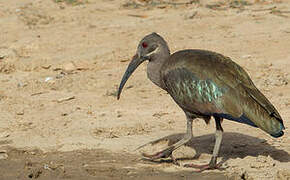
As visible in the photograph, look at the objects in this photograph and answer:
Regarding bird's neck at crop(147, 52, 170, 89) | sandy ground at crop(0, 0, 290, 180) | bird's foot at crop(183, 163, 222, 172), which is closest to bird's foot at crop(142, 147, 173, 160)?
sandy ground at crop(0, 0, 290, 180)

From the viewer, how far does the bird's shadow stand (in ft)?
24.9

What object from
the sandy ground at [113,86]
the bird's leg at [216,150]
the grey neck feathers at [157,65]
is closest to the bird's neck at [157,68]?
the grey neck feathers at [157,65]

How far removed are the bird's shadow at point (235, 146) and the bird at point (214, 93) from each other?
1.93 ft

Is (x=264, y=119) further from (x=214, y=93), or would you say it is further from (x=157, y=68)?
(x=157, y=68)

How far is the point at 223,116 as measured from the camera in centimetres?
675

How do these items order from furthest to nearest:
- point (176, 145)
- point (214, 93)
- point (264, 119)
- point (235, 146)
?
point (235, 146) < point (176, 145) < point (214, 93) < point (264, 119)

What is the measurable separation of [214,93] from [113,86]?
3.91 meters

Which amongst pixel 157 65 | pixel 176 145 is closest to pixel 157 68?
pixel 157 65

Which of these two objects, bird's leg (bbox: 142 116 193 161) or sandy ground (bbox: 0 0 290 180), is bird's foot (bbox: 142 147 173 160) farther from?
sandy ground (bbox: 0 0 290 180)

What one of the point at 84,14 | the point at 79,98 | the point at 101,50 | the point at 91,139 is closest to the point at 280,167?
the point at 91,139

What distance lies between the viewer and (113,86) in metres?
10.5

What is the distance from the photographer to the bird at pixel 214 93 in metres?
6.69

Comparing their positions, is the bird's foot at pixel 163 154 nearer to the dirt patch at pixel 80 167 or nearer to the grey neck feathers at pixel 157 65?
the dirt patch at pixel 80 167

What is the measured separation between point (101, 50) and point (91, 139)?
12.1 ft
